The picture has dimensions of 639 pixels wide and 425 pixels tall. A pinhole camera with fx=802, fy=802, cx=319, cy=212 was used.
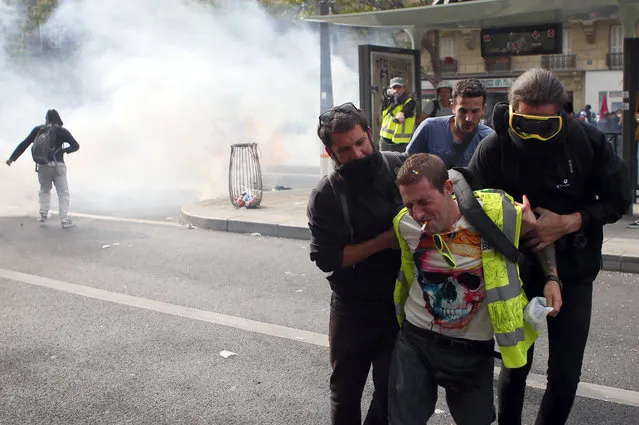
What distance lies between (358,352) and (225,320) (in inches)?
126

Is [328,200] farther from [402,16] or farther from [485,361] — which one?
[402,16]

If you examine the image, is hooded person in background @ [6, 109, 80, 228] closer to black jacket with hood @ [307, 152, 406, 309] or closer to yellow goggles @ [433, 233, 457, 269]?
black jacket with hood @ [307, 152, 406, 309]

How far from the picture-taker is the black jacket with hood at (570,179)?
294cm

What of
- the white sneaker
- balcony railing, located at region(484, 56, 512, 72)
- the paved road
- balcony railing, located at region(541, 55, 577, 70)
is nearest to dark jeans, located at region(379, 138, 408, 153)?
the paved road

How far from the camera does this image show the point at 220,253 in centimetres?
901

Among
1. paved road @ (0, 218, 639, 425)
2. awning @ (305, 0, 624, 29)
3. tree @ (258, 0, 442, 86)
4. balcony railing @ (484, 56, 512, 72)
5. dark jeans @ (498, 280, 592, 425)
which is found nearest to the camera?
dark jeans @ (498, 280, 592, 425)

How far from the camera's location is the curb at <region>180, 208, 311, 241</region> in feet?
32.9

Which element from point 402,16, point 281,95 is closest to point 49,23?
point 281,95

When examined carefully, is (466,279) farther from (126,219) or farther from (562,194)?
(126,219)

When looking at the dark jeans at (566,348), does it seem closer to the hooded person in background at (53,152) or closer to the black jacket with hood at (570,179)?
the black jacket with hood at (570,179)

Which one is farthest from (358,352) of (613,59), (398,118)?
(613,59)

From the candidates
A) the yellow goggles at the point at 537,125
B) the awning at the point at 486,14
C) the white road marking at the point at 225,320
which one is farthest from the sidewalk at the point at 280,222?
the yellow goggles at the point at 537,125

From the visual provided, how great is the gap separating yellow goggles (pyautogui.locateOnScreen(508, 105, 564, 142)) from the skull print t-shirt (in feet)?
1.37

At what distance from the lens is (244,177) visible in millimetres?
12828
